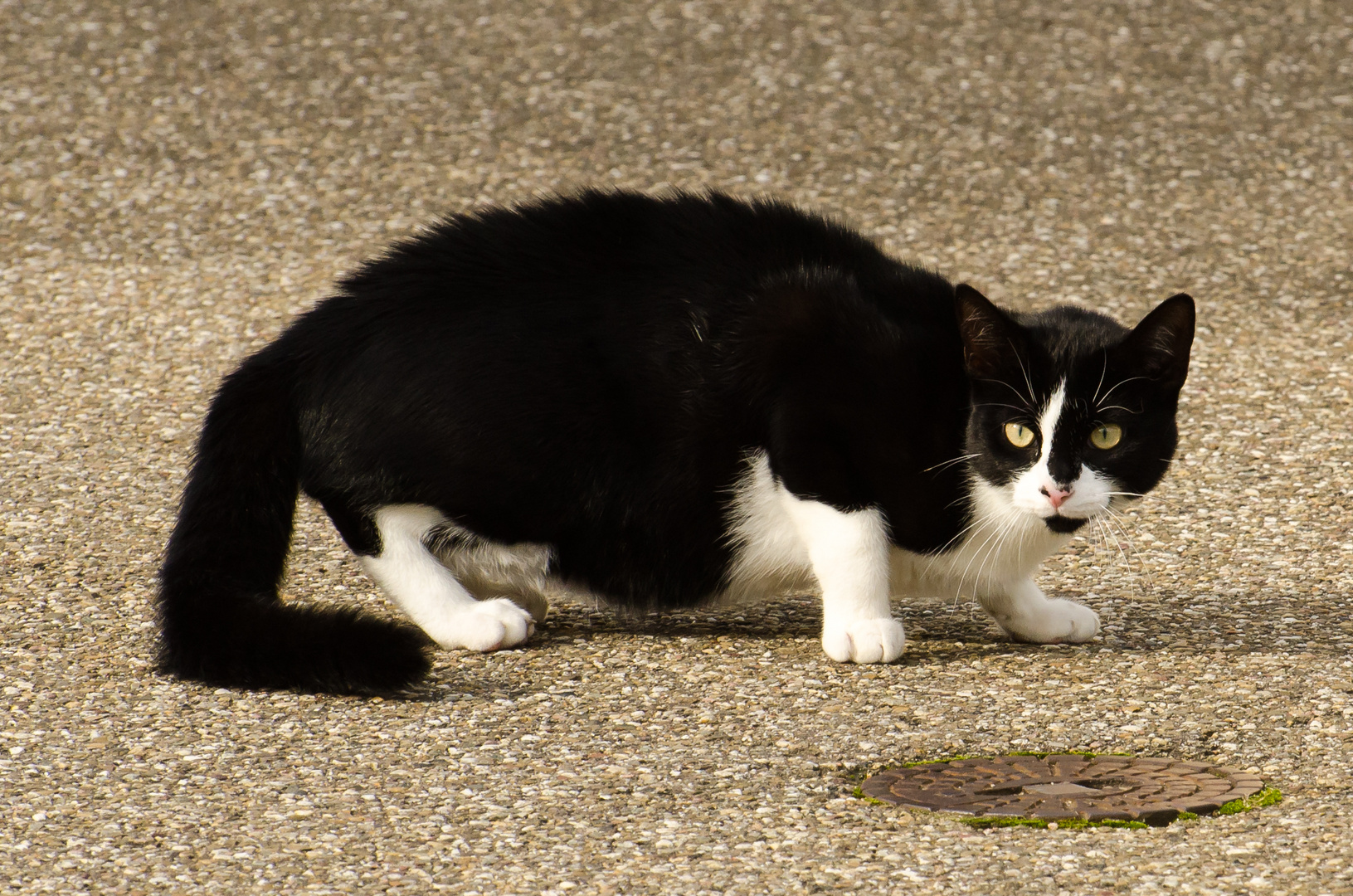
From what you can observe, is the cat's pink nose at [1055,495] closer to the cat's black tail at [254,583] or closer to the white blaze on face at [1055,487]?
the white blaze on face at [1055,487]

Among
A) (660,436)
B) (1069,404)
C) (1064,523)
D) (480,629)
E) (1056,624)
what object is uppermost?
(1069,404)

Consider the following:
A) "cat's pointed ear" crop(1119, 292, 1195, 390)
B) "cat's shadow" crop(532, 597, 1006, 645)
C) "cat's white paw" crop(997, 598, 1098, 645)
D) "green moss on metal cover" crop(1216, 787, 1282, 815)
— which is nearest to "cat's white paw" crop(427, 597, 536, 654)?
"cat's shadow" crop(532, 597, 1006, 645)

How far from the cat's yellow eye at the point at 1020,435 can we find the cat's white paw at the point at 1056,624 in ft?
1.79

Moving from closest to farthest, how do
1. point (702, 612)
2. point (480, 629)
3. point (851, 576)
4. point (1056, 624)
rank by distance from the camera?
point (851, 576) < point (480, 629) < point (1056, 624) < point (702, 612)

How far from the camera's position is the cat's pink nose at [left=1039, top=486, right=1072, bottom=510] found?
345 centimetres

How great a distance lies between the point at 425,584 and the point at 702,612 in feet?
2.87

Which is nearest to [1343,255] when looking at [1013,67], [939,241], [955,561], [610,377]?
[939,241]

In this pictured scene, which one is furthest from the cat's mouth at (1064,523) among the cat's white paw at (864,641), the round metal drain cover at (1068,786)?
the round metal drain cover at (1068,786)

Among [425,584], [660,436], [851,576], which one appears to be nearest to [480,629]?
[425,584]

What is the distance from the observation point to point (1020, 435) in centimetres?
353

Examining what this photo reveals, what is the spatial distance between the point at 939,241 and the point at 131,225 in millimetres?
3872

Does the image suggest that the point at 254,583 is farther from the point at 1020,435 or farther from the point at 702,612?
the point at 1020,435

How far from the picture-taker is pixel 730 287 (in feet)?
12.5

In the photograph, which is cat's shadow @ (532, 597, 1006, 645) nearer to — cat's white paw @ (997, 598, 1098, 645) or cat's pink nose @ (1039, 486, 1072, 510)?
cat's white paw @ (997, 598, 1098, 645)
